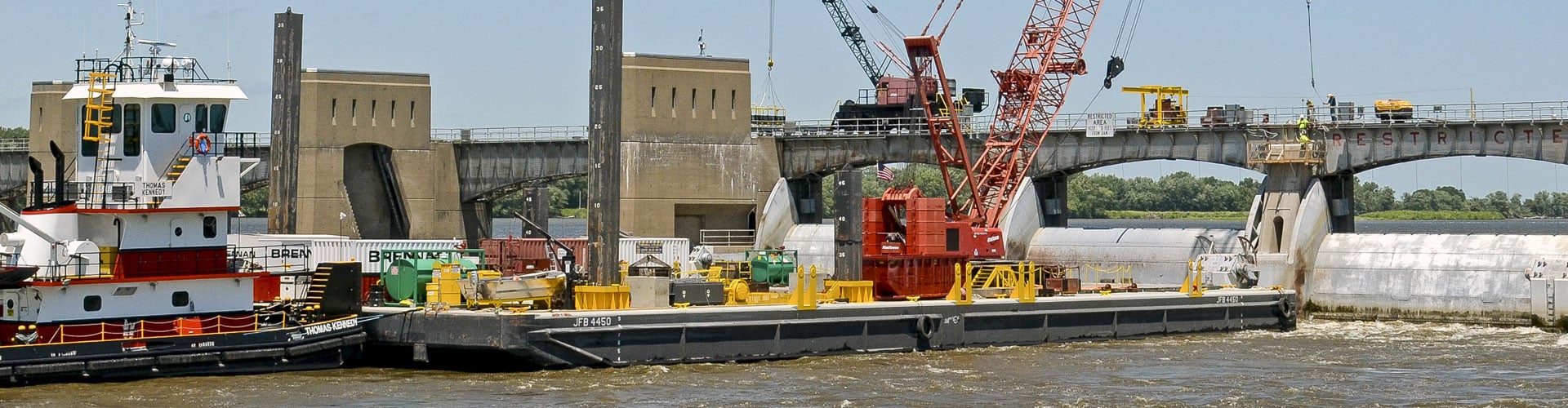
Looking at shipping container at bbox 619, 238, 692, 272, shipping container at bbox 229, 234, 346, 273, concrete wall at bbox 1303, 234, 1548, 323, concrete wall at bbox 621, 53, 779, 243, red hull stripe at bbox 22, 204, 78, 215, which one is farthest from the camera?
concrete wall at bbox 621, 53, 779, 243

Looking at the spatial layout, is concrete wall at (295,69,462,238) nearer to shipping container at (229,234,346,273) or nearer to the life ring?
shipping container at (229,234,346,273)

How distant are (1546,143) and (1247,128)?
8910mm

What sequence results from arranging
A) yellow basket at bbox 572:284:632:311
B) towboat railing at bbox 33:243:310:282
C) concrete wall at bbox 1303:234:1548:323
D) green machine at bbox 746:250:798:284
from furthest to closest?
concrete wall at bbox 1303:234:1548:323 < green machine at bbox 746:250:798:284 < yellow basket at bbox 572:284:632:311 < towboat railing at bbox 33:243:310:282

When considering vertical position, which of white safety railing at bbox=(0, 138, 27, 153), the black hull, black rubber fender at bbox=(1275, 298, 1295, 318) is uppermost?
white safety railing at bbox=(0, 138, 27, 153)

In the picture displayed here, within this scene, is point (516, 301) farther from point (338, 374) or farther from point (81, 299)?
point (81, 299)

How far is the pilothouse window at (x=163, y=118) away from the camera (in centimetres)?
3522

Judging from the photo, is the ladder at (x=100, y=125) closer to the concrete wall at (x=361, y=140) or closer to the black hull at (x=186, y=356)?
the black hull at (x=186, y=356)

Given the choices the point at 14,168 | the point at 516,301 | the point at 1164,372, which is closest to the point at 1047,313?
the point at 1164,372

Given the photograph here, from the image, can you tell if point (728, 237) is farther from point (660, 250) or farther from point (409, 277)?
point (409, 277)

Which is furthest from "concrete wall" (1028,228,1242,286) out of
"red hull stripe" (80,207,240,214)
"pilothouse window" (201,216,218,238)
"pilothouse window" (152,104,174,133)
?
"pilothouse window" (152,104,174,133)

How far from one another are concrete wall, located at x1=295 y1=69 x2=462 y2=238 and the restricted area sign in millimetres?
23255

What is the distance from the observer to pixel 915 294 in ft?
142

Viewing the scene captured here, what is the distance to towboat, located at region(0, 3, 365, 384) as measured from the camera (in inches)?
1331

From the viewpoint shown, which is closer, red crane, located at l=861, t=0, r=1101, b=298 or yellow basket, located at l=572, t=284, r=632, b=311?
yellow basket, located at l=572, t=284, r=632, b=311
